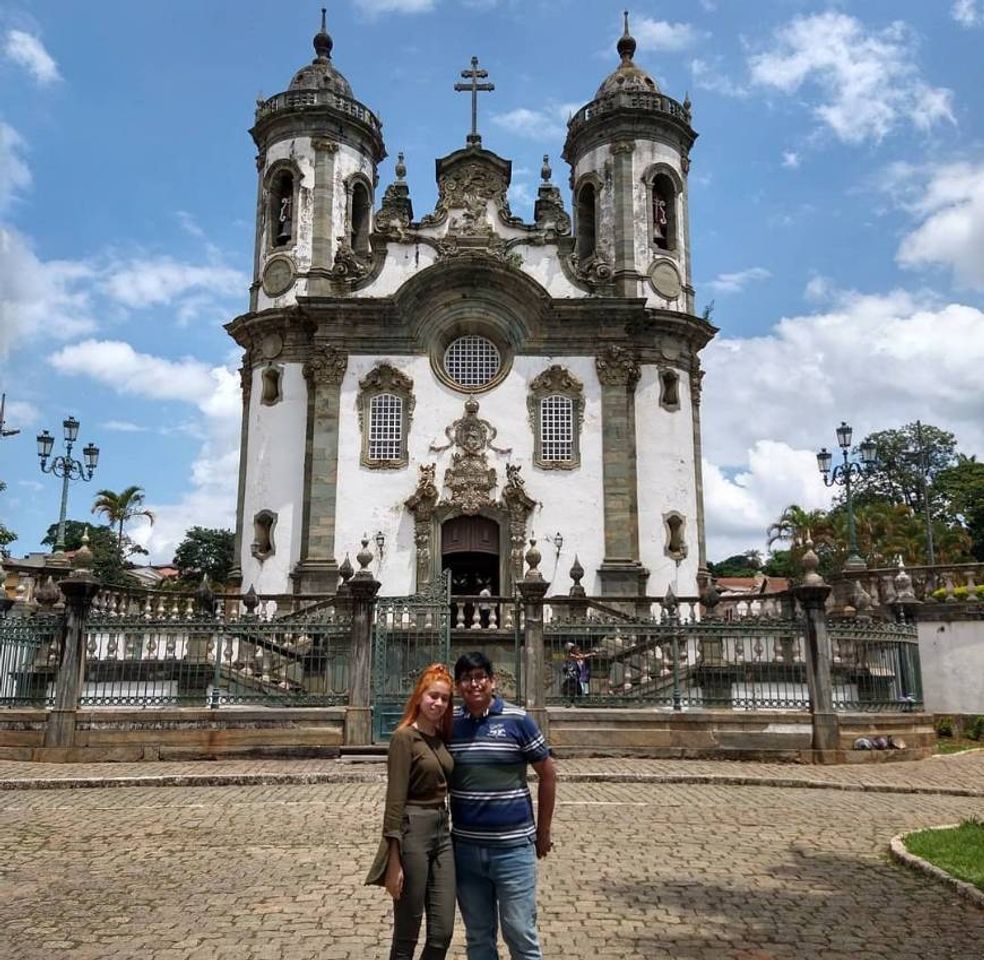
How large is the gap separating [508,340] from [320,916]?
22.8 m

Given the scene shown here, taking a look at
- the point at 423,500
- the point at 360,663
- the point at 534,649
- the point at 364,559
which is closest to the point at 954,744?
the point at 534,649

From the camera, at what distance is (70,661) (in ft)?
49.9

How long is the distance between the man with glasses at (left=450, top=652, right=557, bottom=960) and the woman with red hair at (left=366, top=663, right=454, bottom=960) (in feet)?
0.23

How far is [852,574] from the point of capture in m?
22.2

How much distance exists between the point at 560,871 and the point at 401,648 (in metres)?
8.42

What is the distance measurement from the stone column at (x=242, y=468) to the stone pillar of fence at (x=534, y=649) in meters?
14.3

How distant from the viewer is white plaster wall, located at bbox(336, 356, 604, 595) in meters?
26.5

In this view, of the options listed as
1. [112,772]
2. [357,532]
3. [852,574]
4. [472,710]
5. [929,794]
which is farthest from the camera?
[357,532]

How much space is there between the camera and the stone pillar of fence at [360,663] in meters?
14.9

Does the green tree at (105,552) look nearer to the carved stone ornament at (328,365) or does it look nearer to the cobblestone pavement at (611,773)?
the carved stone ornament at (328,365)

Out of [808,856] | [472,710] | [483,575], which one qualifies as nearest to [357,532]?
[483,575]

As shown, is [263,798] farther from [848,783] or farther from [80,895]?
[848,783]

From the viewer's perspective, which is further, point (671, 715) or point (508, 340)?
point (508, 340)

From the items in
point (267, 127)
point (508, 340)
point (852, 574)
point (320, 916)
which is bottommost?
point (320, 916)
